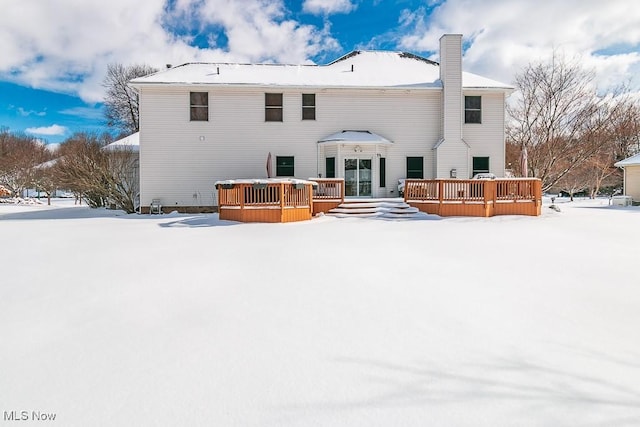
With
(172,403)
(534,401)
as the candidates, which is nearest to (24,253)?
(172,403)

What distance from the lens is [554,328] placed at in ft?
11.8

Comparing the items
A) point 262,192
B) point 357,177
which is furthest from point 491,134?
point 262,192

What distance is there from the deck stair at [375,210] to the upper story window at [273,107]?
5.12 metres

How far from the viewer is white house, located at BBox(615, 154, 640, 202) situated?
833 inches

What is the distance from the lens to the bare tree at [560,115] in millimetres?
21797

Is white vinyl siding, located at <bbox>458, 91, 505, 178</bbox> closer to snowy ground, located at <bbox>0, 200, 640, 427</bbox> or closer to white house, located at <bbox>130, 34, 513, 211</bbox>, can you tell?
white house, located at <bbox>130, 34, 513, 211</bbox>

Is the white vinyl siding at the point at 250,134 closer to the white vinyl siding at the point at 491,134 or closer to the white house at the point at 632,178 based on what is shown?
the white vinyl siding at the point at 491,134

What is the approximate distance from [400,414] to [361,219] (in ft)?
34.0

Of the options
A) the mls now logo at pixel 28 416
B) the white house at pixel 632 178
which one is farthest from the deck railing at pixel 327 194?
the white house at pixel 632 178

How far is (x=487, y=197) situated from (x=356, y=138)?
Result: 18.3 ft

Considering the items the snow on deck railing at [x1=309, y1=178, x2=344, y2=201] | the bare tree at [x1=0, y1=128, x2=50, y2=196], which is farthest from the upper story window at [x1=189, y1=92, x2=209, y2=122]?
the bare tree at [x1=0, y1=128, x2=50, y2=196]

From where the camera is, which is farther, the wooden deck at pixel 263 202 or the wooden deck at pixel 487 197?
the wooden deck at pixel 487 197

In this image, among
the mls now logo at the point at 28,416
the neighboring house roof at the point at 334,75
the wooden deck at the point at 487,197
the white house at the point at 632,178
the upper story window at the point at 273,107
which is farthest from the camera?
the white house at the point at 632,178

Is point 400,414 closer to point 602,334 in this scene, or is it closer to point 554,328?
point 554,328
